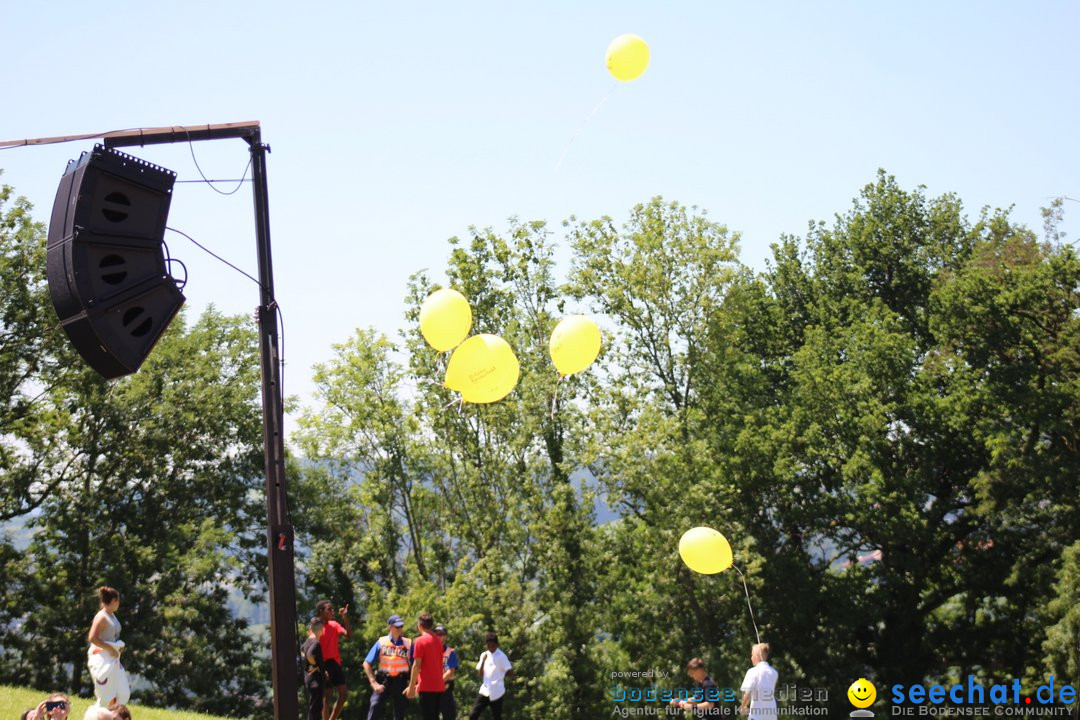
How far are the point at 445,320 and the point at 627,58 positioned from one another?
3.38m

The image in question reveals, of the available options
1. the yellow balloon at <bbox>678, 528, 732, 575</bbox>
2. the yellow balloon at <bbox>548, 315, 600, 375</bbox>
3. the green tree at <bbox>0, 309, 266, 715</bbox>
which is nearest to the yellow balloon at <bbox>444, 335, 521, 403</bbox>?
the yellow balloon at <bbox>548, 315, 600, 375</bbox>

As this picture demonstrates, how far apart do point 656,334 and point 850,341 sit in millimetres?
5515

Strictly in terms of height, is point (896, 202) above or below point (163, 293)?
above

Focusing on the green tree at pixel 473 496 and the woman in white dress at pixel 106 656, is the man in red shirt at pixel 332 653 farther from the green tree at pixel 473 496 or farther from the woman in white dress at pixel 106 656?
the green tree at pixel 473 496

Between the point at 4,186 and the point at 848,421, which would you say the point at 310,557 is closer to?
the point at 4,186

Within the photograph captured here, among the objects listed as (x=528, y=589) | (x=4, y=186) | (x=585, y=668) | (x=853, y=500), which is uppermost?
(x=4, y=186)

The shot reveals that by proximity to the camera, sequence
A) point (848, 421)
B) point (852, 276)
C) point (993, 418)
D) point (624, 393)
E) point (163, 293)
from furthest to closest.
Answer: point (852, 276) → point (624, 393) → point (848, 421) → point (993, 418) → point (163, 293)

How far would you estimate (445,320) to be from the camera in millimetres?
9617

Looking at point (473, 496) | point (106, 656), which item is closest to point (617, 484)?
point (473, 496)

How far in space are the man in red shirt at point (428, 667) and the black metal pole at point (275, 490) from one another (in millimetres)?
4193

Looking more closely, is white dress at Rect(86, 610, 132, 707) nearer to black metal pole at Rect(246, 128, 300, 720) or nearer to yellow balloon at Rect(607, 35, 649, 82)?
black metal pole at Rect(246, 128, 300, 720)

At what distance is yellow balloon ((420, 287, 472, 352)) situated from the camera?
960 centimetres

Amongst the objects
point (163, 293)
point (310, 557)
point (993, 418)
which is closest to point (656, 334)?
point (993, 418)

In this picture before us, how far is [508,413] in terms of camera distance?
90.9ft
